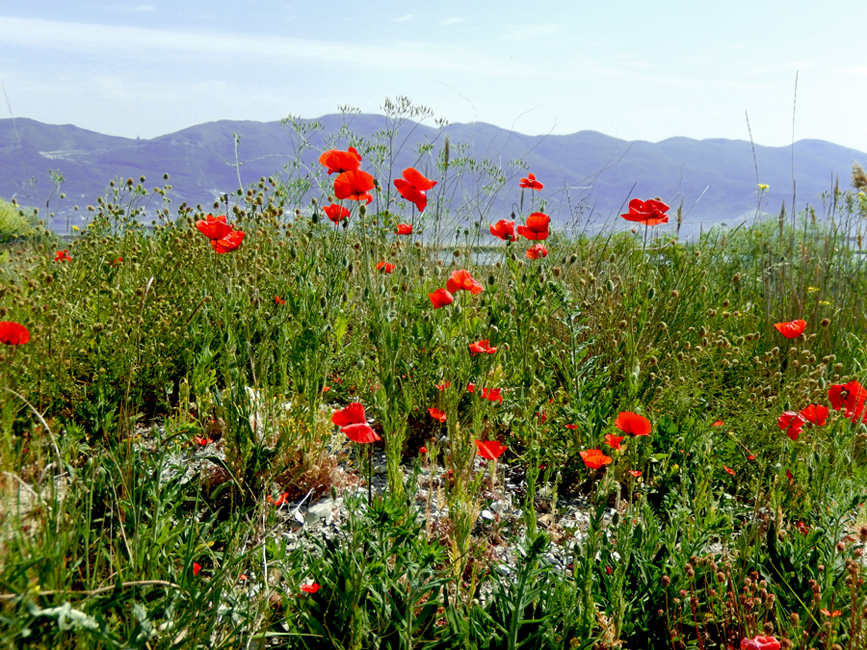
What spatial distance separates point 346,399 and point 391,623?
65.0 inches

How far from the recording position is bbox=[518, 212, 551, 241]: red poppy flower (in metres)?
2.79

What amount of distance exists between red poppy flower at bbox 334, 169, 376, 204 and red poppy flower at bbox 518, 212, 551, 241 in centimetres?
76

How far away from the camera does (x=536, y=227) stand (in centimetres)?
288

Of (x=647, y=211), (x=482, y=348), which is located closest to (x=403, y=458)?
(x=482, y=348)

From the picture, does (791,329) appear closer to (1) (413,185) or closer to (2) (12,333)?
(1) (413,185)

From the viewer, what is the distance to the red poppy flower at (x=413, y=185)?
2.59 metres

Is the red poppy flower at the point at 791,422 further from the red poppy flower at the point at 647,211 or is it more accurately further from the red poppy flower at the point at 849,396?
the red poppy flower at the point at 647,211

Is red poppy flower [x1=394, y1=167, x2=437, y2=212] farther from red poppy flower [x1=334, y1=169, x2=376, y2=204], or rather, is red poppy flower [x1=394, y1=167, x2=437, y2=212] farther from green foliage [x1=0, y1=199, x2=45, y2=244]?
green foliage [x1=0, y1=199, x2=45, y2=244]

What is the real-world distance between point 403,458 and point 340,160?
1.25 metres

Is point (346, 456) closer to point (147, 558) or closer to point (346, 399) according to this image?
point (346, 399)

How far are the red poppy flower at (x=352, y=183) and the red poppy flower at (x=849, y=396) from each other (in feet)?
5.91

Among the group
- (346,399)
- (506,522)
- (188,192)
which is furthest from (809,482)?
(188,192)

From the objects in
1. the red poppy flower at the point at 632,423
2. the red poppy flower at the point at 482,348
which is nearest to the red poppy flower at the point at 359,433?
the red poppy flower at the point at 482,348

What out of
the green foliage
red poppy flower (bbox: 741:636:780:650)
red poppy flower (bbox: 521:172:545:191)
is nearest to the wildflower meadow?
red poppy flower (bbox: 741:636:780:650)
